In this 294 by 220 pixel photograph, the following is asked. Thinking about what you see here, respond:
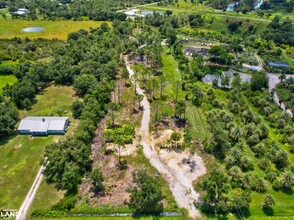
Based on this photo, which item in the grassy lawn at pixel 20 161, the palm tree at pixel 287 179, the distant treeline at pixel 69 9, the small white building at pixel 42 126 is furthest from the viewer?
the distant treeline at pixel 69 9

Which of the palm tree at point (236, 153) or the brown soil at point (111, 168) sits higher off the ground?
the palm tree at point (236, 153)

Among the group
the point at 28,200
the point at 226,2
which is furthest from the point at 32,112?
the point at 226,2

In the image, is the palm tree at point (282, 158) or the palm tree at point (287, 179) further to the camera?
the palm tree at point (282, 158)

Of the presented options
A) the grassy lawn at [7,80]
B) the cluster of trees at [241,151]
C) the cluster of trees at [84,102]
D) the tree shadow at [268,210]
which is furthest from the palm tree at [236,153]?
the grassy lawn at [7,80]

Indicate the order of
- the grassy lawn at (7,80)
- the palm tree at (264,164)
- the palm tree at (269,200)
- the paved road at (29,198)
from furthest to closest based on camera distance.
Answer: the grassy lawn at (7,80) → the palm tree at (264,164) → the palm tree at (269,200) → the paved road at (29,198)

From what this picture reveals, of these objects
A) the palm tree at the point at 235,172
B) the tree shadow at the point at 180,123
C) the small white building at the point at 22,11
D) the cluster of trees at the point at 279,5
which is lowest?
the tree shadow at the point at 180,123

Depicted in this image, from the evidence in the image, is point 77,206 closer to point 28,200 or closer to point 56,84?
point 28,200

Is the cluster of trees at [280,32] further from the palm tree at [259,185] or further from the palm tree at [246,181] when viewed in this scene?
the palm tree at [259,185]
